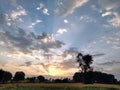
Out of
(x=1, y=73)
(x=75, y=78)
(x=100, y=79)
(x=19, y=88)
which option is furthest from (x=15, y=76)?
(x=19, y=88)

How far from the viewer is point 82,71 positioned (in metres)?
107

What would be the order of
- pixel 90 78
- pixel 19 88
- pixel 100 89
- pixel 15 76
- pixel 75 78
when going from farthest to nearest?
pixel 15 76
pixel 75 78
pixel 90 78
pixel 19 88
pixel 100 89

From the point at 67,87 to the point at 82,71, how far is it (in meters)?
53.6

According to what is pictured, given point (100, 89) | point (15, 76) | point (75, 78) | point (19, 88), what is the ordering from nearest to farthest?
point (100, 89), point (19, 88), point (75, 78), point (15, 76)

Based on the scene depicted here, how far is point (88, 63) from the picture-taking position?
110 metres

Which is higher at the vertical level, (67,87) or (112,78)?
(112,78)

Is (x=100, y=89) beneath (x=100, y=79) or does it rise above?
beneath

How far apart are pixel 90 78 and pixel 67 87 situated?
53.2 meters

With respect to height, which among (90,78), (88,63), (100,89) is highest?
(88,63)

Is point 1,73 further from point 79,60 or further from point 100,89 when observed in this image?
point 100,89

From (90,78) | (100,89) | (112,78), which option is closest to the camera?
(100,89)

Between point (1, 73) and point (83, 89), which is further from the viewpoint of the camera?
point (1, 73)

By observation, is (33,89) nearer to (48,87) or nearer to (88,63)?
(48,87)

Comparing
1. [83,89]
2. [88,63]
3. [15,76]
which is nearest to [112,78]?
[88,63]
